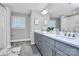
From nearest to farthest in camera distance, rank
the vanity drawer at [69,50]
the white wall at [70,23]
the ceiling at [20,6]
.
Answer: the vanity drawer at [69,50] → the white wall at [70,23] → the ceiling at [20,6]

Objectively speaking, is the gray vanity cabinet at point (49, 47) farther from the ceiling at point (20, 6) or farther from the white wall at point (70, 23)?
the ceiling at point (20, 6)

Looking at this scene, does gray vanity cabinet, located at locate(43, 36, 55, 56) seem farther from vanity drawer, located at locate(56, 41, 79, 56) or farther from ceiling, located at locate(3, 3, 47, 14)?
ceiling, located at locate(3, 3, 47, 14)

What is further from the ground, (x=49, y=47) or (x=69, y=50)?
(x=69, y=50)

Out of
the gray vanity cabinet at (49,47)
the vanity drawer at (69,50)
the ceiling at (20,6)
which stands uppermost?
the ceiling at (20,6)

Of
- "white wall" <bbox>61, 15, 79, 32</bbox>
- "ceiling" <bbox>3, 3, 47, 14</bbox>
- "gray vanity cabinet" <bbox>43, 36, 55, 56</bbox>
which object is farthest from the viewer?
"ceiling" <bbox>3, 3, 47, 14</bbox>

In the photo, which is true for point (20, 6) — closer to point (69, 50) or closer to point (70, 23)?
point (70, 23)

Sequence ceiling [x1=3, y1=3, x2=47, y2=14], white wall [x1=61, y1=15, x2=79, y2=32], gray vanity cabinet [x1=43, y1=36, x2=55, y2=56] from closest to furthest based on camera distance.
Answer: gray vanity cabinet [x1=43, y1=36, x2=55, y2=56], white wall [x1=61, y1=15, x2=79, y2=32], ceiling [x1=3, y1=3, x2=47, y2=14]

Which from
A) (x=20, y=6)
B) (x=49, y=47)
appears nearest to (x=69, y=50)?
(x=49, y=47)

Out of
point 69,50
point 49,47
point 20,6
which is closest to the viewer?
point 69,50

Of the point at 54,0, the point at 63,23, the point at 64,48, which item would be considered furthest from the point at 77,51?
the point at 63,23

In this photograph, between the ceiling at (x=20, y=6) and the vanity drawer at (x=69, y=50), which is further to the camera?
the ceiling at (x=20, y=6)

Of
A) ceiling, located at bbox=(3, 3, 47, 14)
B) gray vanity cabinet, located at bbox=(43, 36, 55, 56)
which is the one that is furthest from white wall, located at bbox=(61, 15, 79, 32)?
ceiling, located at bbox=(3, 3, 47, 14)

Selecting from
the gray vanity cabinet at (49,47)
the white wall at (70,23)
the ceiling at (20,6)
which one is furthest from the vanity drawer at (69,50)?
the ceiling at (20,6)

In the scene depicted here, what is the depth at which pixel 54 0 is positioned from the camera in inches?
46.8
